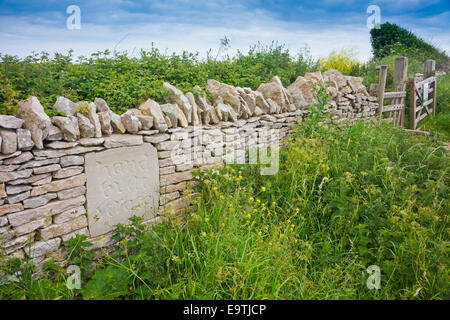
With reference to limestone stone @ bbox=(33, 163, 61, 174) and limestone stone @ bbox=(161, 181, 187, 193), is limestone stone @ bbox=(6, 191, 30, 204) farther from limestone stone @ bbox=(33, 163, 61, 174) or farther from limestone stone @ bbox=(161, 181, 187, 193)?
limestone stone @ bbox=(161, 181, 187, 193)

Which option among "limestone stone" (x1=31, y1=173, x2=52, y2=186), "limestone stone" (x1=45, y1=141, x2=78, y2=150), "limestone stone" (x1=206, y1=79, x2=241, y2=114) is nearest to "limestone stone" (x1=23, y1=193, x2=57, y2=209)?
"limestone stone" (x1=31, y1=173, x2=52, y2=186)

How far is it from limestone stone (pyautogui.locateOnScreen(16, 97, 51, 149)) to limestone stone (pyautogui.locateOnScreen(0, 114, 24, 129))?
2.8 inches

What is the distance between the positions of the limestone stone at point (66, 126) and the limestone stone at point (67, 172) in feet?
0.92

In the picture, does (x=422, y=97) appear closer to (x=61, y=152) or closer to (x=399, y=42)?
(x=399, y=42)

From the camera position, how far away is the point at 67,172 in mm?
2764

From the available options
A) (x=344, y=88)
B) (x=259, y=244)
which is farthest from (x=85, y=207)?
(x=344, y=88)

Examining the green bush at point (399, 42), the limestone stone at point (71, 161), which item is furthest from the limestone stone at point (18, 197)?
the green bush at point (399, 42)

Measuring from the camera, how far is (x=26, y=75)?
341 centimetres

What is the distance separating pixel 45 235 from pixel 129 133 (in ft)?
4.19

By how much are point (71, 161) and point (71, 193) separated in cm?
31

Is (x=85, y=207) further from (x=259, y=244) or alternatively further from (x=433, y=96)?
(x=433, y=96)

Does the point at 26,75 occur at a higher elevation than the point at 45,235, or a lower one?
higher

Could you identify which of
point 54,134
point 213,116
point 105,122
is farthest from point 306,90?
point 54,134

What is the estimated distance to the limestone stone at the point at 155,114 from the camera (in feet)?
11.3
